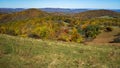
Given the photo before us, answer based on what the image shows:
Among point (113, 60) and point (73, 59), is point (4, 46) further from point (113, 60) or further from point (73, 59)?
point (113, 60)

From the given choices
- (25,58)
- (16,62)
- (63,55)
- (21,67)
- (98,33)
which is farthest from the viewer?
(98,33)

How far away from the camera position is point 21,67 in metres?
12.1

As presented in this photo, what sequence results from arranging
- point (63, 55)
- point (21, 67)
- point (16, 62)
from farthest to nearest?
point (63, 55)
point (16, 62)
point (21, 67)

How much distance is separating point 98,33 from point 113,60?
6829cm

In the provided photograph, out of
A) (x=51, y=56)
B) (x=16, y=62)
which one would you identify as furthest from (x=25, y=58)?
(x=51, y=56)

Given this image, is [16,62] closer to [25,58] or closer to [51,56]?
[25,58]

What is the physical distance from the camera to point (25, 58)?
1380cm

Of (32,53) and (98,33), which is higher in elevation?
(32,53)

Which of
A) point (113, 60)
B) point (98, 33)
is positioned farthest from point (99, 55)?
point (98, 33)

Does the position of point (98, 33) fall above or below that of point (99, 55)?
below

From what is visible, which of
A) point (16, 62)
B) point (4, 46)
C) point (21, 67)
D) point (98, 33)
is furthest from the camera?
point (98, 33)

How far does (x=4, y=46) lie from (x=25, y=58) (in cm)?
362

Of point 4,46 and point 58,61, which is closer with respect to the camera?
point 58,61

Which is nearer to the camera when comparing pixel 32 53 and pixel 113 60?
pixel 113 60
